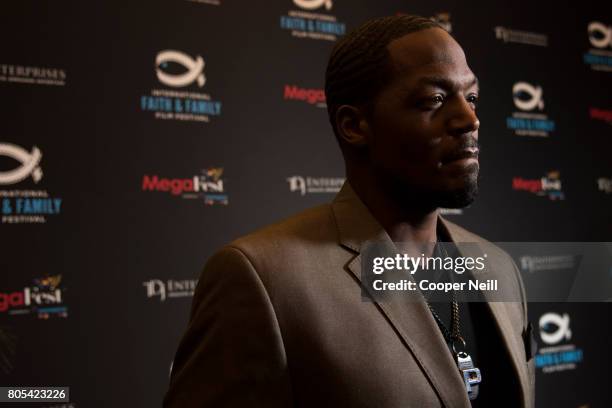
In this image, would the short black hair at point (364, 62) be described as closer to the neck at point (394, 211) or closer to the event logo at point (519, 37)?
the neck at point (394, 211)

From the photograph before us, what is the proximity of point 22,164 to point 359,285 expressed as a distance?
1490 mm

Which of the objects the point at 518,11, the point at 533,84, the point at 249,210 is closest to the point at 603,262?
the point at 533,84

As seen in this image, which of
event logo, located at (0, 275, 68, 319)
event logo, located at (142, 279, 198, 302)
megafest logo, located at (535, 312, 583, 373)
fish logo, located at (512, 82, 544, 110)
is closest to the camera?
event logo, located at (0, 275, 68, 319)

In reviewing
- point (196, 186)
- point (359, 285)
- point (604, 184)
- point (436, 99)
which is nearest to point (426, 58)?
point (436, 99)

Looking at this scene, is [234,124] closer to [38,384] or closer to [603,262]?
[38,384]

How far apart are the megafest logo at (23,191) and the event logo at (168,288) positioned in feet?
1.36

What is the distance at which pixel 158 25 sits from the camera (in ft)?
7.76

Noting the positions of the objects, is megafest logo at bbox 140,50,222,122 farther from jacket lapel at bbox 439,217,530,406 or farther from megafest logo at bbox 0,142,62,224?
jacket lapel at bbox 439,217,530,406

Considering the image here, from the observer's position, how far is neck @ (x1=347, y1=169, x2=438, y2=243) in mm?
1147

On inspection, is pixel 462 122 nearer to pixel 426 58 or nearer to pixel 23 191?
pixel 426 58

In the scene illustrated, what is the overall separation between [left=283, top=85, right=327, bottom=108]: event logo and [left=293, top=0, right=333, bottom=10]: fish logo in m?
0.35

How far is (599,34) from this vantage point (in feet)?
11.1

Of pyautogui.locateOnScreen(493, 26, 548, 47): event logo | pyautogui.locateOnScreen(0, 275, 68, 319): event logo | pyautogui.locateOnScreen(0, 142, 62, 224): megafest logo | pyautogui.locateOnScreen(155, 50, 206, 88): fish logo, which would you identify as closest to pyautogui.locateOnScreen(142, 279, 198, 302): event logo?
pyautogui.locateOnScreen(0, 275, 68, 319): event logo

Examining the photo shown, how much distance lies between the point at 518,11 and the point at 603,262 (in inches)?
53.9
